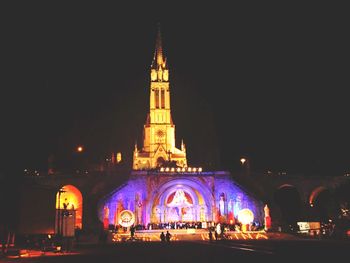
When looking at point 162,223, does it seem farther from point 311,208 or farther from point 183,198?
point 311,208

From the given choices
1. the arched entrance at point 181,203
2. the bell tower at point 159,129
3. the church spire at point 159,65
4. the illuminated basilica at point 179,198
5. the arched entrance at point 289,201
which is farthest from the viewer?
the church spire at point 159,65

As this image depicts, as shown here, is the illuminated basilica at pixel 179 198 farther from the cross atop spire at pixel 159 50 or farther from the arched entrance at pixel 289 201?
the cross atop spire at pixel 159 50

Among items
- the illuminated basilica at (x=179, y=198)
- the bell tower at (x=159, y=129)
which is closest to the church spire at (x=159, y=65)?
the bell tower at (x=159, y=129)

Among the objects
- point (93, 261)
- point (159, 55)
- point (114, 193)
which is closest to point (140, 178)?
point (114, 193)

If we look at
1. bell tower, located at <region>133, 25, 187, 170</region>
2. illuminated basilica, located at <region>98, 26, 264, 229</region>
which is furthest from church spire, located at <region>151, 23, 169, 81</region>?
illuminated basilica, located at <region>98, 26, 264, 229</region>

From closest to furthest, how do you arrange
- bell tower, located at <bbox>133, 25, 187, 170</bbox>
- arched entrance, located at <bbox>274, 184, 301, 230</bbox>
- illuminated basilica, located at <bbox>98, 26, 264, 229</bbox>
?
1. illuminated basilica, located at <bbox>98, 26, 264, 229</bbox>
2. arched entrance, located at <bbox>274, 184, 301, 230</bbox>
3. bell tower, located at <bbox>133, 25, 187, 170</bbox>

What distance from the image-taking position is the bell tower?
77.8 m

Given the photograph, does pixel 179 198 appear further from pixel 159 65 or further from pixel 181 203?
pixel 159 65

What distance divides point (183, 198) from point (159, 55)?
43732mm

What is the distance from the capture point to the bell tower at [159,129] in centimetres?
7780

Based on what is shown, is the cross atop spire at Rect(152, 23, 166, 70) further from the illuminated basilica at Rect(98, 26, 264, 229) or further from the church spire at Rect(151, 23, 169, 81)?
the illuminated basilica at Rect(98, 26, 264, 229)

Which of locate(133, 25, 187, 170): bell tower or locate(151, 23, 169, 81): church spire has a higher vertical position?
locate(151, 23, 169, 81): church spire

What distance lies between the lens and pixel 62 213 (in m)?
28.4

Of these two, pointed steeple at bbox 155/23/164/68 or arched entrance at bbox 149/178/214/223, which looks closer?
arched entrance at bbox 149/178/214/223
